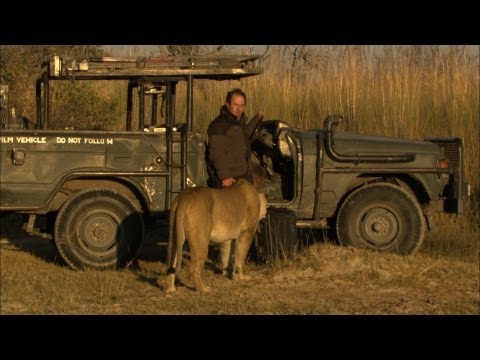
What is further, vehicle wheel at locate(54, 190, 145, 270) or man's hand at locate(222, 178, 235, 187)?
vehicle wheel at locate(54, 190, 145, 270)

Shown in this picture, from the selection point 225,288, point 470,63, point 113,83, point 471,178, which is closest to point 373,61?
point 470,63

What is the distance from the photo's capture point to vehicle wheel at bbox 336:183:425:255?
30.7 feet

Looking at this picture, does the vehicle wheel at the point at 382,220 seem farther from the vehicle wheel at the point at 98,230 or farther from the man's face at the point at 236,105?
the vehicle wheel at the point at 98,230

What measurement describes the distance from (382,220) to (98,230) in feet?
10.5

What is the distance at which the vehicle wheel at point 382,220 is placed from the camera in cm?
936

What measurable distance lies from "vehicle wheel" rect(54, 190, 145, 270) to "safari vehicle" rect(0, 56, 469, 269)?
11 mm

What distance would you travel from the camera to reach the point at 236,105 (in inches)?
351

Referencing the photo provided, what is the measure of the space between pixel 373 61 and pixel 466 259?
5.82 metres

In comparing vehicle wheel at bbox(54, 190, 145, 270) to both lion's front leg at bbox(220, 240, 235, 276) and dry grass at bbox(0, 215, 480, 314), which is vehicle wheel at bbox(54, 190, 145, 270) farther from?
lion's front leg at bbox(220, 240, 235, 276)

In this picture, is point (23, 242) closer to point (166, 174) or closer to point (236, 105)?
point (166, 174)

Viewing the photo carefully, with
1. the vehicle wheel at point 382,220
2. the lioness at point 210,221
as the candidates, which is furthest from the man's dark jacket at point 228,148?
the vehicle wheel at point 382,220

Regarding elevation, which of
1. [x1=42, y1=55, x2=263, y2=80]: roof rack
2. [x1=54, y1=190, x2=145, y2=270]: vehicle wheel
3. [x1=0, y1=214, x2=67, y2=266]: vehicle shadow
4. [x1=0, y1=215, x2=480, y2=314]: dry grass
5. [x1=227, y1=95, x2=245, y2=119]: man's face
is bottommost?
[x1=0, y1=215, x2=480, y2=314]: dry grass

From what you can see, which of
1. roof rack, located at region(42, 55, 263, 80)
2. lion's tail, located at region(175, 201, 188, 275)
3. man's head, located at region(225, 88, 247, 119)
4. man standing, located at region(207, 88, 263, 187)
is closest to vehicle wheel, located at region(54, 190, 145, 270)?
man standing, located at region(207, 88, 263, 187)

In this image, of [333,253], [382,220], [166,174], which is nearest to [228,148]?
[166,174]
